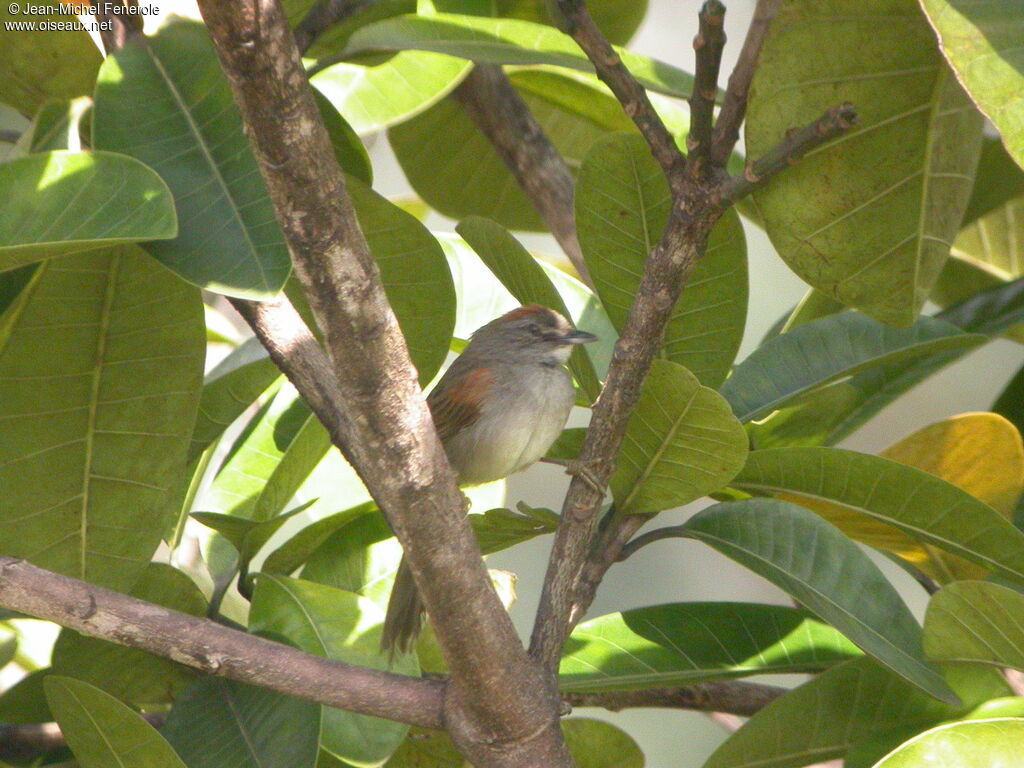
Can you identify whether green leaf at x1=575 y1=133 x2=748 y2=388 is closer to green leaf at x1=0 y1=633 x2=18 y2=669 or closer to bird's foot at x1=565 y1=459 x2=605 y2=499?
bird's foot at x1=565 y1=459 x2=605 y2=499

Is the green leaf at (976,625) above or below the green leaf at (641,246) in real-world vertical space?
below

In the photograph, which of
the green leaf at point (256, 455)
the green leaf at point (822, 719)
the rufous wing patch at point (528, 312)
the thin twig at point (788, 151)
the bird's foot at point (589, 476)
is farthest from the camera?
the rufous wing patch at point (528, 312)

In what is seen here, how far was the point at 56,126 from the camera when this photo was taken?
2002 millimetres

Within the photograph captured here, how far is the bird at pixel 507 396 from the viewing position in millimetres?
2793

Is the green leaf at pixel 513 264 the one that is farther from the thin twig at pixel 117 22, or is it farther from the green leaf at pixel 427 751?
the green leaf at pixel 427 751

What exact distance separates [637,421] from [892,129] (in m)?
0.64

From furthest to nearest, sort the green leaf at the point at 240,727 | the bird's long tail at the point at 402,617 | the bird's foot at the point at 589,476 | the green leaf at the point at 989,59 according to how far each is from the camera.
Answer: the bird's long tail at the point at 402,617, the green leaf at the point at 240,727, the bird's foot at the point at 589,476, the green leaf at the point at 989,59

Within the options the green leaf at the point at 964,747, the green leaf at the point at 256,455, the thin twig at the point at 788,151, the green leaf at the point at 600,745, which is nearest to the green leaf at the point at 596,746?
the green leaf at the point at 600,745

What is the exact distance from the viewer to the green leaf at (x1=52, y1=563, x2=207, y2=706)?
2.04 metres

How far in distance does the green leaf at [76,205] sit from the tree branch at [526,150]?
1.56 m

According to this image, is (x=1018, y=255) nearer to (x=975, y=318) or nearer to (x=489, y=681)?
(x=975, y=318)

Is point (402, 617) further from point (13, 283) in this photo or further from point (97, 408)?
point (13, 283)

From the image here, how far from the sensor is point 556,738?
64.8 inches

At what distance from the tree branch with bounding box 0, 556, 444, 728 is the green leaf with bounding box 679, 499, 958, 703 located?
2.31 feet
